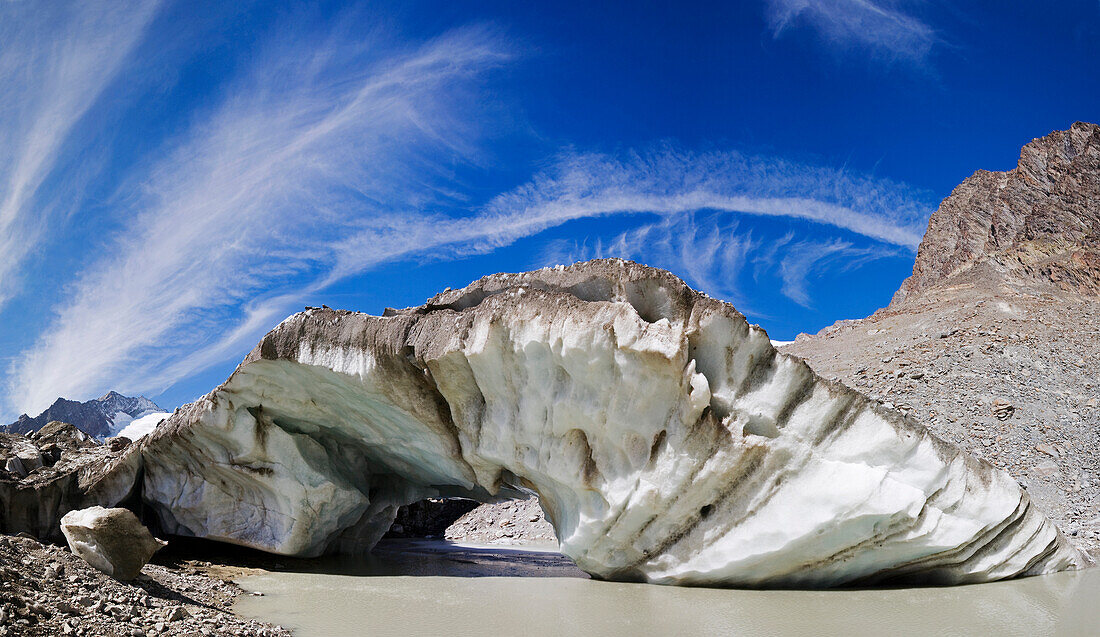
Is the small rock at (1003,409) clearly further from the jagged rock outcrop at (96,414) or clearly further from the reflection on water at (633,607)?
the jagged rock outcrop at (96,414)

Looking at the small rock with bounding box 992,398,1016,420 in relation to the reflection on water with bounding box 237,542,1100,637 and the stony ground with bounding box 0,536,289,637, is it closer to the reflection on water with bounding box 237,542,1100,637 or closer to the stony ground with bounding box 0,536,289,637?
the reflection on water with bounding box 237,542,1100,637

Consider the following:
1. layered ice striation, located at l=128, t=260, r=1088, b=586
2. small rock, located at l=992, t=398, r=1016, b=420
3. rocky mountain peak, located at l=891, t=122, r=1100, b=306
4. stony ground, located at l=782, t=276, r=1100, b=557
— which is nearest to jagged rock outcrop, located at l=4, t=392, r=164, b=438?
layered ice striation, located at l=128, t=260, r=1088, b=586

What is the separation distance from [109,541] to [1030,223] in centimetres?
4280

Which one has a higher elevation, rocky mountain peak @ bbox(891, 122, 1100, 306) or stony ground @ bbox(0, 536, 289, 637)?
rocky mountain peak @ bbox(891, 122, 1100, 306)

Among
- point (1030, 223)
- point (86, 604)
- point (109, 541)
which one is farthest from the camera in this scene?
point (1030, 223)

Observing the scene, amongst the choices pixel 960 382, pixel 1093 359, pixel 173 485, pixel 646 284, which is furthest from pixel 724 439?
pixel 1093 359

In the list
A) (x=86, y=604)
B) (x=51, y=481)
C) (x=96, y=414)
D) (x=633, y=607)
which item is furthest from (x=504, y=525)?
(x=96, y=414)

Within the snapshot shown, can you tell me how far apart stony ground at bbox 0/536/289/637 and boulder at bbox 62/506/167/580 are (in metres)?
0.15

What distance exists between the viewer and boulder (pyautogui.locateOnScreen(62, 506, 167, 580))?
19.7ft

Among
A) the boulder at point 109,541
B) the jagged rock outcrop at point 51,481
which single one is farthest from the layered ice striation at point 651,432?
the boulder at point 109,541

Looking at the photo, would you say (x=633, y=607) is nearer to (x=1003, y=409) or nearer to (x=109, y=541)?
(x=109, y=541)

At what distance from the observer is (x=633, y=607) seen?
6.44 metres

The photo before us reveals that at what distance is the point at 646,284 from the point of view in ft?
24.9

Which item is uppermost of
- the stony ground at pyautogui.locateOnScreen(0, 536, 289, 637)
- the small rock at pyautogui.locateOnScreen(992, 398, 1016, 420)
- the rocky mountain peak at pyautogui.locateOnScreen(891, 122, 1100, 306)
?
the rocky mountain peak at pyautogui.locateOnScreen(891, 122, 1100, 306)
